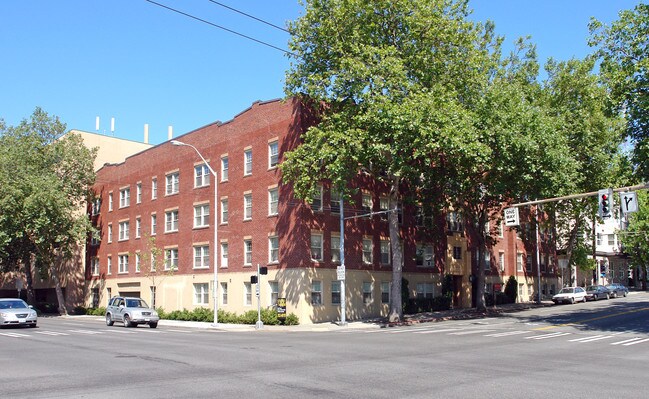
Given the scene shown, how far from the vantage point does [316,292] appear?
38156mm

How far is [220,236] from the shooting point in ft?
143

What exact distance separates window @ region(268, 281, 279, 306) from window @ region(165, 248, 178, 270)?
12.2 meters

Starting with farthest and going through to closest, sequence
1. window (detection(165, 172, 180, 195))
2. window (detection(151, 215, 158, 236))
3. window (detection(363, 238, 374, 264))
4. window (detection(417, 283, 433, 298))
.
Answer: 1. window (detection(151, 215, 158, 236))
2. window (detection(165, 172, 180, 195))
3. window (detection(417, 283, 433, 298))
4. window (detection(363, 238, 374, 264))

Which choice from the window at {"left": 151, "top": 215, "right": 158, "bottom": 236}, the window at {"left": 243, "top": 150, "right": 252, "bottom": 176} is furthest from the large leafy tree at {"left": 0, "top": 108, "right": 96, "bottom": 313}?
the window at {"left": 243, "top": 150, "right": 252, "bottom": 176}

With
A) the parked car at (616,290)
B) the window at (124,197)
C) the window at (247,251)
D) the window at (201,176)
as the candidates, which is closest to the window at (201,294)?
the window at (247,251)

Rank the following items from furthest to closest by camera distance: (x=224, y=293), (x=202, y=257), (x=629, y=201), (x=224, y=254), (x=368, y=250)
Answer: (x=202, y=257) < (x=224, y=254) < (x=224, y=293) < (x=368, y=250) < (x=629, y=201)

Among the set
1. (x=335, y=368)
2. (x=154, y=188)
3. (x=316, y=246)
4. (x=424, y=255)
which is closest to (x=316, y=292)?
(x=316, y=246)

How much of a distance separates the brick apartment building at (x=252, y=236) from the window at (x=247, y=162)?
5.7 inches

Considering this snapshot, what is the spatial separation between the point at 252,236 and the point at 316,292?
6.26 meters

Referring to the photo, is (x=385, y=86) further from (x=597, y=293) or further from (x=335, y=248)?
(x=597, y=293)

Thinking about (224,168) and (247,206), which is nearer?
(247,206)

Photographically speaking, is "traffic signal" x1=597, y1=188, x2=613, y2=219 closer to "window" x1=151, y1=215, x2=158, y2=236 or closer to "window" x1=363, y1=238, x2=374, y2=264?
"window" x1=363, y1=238, x2=374, y2=264

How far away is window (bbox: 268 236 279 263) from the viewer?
39156 mm

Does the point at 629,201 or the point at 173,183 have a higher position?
the point at 173,183
